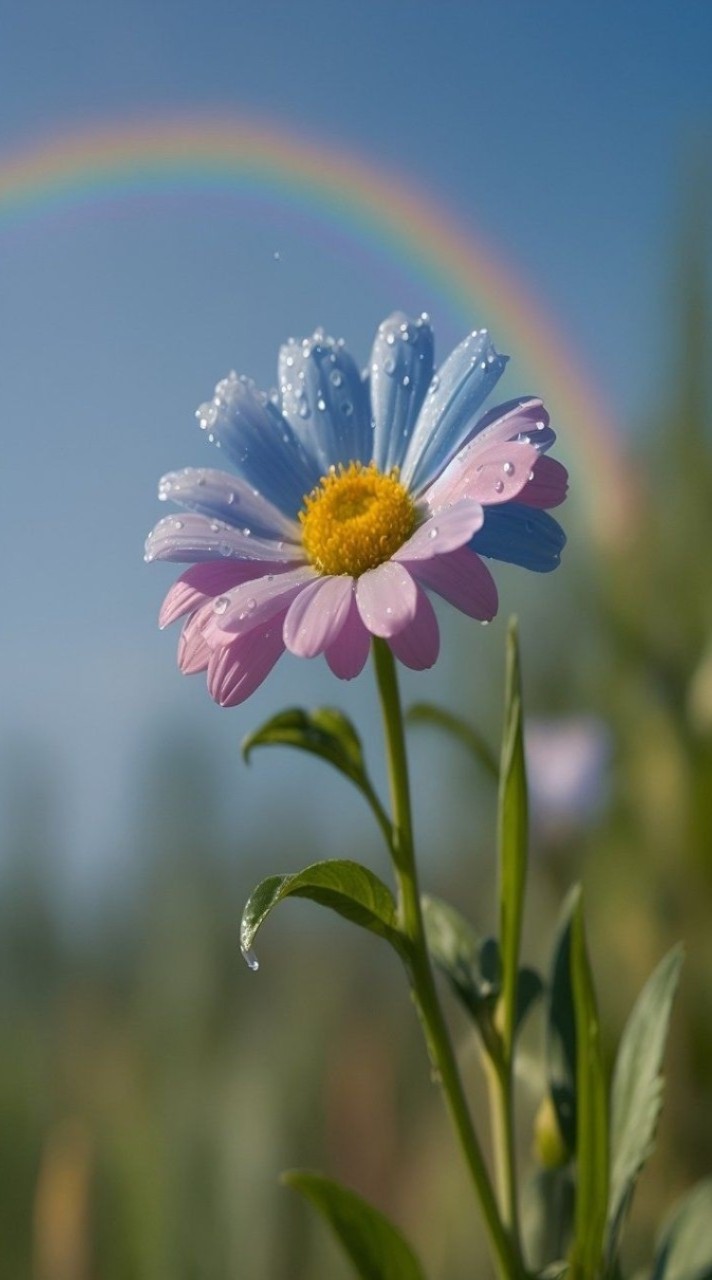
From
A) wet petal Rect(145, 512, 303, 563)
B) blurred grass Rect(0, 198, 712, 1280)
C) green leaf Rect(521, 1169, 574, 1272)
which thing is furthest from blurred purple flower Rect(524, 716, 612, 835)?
wet petal Rect(145, 512, 303, 563)

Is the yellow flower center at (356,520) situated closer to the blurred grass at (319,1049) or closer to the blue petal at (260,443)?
the blue petal at (260,443)

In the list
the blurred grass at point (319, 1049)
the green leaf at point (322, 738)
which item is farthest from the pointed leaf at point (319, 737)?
the blurred grass at point (319, 1049)

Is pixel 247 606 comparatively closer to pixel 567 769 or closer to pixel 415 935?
pixel 415 935

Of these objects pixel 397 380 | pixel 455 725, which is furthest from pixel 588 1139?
pixel 397 380

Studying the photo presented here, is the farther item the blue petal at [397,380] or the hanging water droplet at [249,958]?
the blue petal at [397,380]

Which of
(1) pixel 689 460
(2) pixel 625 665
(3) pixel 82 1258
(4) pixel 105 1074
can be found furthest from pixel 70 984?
(1) pixel 689 460

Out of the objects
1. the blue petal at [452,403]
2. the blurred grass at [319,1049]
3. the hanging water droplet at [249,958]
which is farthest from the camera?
the blurred grass at [319,1049]
